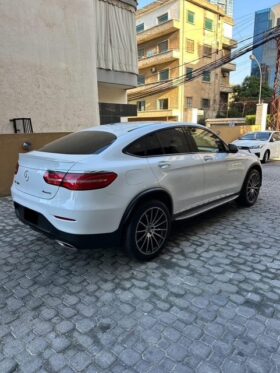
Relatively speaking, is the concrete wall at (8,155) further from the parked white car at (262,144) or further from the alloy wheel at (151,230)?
the parked white car at (262,144)

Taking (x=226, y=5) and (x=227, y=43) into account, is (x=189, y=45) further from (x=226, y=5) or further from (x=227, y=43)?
(x=226, y=5)

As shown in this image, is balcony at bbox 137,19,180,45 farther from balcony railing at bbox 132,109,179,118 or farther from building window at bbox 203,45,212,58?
balcony railing at bbox 132,109,179,118

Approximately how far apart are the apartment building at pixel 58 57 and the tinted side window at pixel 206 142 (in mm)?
5509

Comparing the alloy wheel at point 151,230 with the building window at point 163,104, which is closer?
the alloy wheel at point 151,230

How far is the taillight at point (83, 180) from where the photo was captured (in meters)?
2.65

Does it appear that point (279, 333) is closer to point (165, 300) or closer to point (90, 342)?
point (165, 300)

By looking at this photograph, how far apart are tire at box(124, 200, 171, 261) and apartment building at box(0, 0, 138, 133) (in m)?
5.96

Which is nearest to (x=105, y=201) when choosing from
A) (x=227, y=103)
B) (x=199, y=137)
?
(x=199, y=137)

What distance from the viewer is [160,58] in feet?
102

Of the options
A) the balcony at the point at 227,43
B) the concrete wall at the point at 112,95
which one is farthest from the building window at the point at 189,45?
the concrete wall at the point at 112,95

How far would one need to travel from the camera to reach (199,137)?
4.18m

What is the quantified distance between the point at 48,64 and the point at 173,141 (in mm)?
6280

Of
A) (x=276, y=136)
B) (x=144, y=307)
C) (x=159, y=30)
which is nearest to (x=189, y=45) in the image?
(x=159, y=30)

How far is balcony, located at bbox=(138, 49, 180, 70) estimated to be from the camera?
30.1 metres
